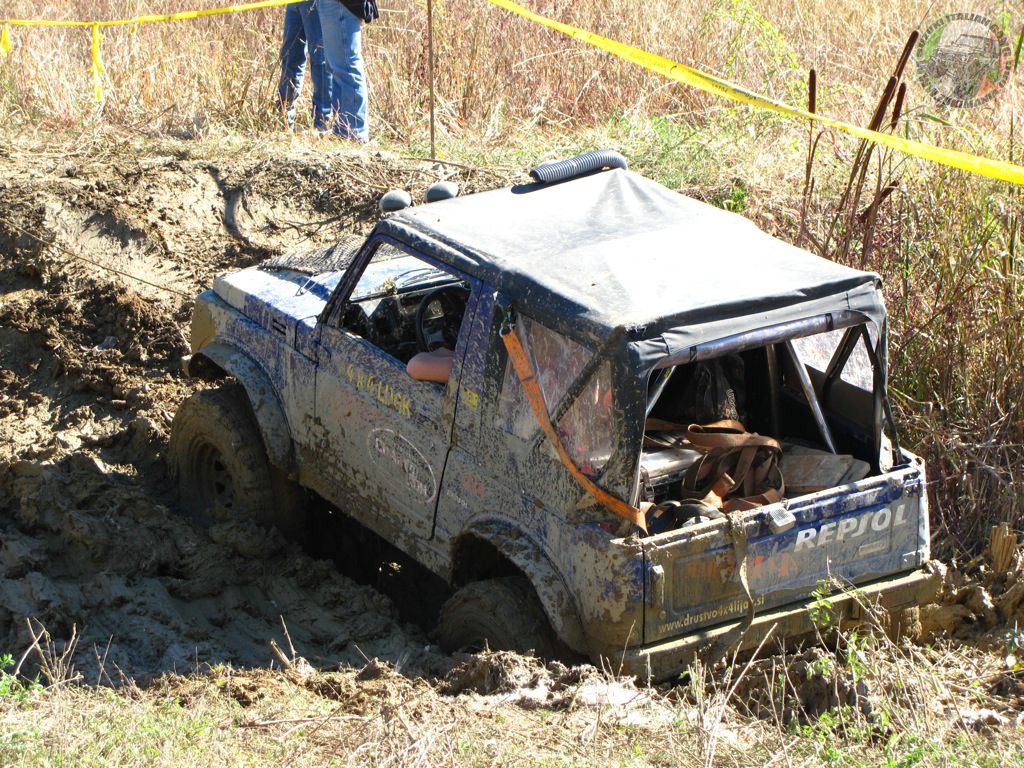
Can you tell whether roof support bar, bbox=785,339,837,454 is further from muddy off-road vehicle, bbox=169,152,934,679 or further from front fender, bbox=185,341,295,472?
front fender, bbox=185,341,295,472

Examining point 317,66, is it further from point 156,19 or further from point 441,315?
point 441,315

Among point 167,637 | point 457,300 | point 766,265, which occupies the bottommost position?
point 167,637

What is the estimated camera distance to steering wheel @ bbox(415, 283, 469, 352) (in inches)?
205

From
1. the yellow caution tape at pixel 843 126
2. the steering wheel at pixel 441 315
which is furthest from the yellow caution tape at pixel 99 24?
the steering wheel at pixel 441 315

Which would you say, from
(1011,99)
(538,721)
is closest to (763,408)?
(538,721)

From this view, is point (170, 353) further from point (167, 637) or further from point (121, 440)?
point (167, 637)

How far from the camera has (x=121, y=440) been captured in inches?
259

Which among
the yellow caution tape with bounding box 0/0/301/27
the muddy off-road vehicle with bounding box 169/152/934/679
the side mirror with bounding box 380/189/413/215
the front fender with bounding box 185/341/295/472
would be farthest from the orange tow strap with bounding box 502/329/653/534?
the yellow caution tape with bounding box 0/0/301/27

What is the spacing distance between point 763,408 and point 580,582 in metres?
1.27

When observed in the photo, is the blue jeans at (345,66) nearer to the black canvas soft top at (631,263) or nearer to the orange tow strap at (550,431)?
the black canvas soft top at (631,263)

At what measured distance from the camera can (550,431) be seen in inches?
166

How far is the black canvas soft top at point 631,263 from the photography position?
4.01 m
